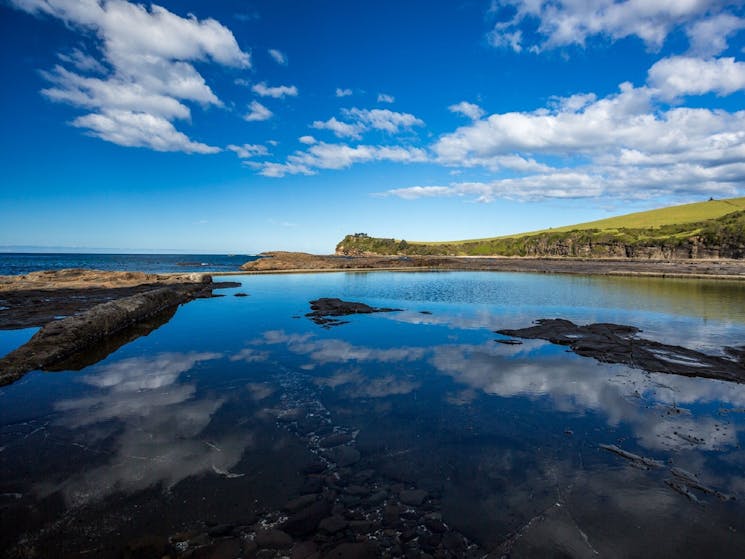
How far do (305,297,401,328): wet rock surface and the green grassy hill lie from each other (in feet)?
407

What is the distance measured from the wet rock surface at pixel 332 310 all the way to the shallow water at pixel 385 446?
6.53 metres

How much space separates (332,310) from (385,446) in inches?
760

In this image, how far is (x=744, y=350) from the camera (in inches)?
654

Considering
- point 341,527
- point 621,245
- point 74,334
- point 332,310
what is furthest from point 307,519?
point 621,245

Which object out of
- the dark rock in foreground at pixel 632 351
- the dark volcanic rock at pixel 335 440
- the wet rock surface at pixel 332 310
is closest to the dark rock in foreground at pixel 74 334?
the wet rock surface at pixel 332 310

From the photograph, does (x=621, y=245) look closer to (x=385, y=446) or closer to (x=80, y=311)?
(x=385, y=446)

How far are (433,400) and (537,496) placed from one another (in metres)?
4.59

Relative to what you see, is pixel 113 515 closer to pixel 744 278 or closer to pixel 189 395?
pixel 189 395

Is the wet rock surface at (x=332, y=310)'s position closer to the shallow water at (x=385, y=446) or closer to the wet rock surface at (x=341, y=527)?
the shallow water at (x=385, y=446)

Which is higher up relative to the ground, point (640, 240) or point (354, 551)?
point (640, 240)

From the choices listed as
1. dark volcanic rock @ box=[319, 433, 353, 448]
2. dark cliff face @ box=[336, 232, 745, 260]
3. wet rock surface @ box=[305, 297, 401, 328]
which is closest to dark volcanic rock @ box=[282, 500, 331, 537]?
dark volcanic rock @ box=[319, 433, 353, 448]

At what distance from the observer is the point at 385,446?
8.43m

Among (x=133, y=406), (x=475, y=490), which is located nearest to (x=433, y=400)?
(x=475, y=490)

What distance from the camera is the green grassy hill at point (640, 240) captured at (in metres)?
107
